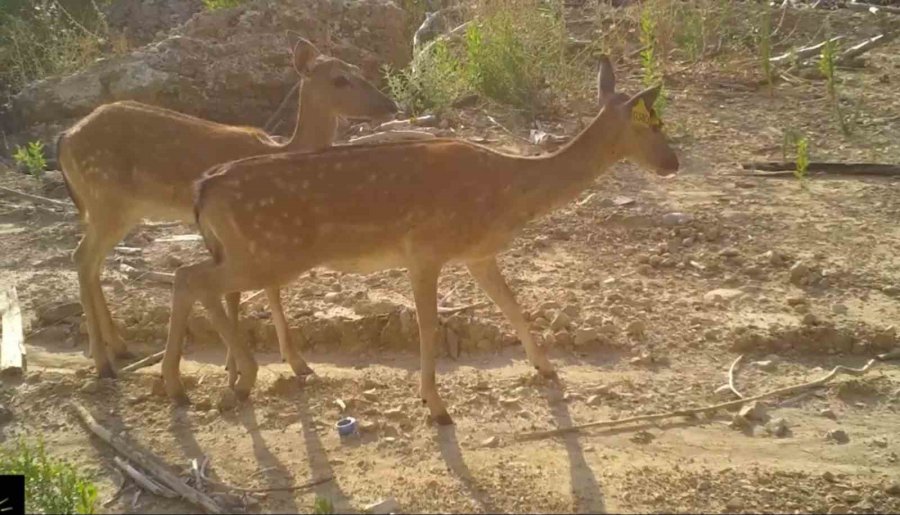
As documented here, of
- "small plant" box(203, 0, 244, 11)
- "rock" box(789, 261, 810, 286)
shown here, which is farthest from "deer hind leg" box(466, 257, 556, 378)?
"small plant" box(203, 0, 244, 11)

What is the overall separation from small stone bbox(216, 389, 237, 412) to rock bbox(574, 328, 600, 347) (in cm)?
223

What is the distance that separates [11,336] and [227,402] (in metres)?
1.95

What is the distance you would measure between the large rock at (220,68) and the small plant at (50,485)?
6.39 meters

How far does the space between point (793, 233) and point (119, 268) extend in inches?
210

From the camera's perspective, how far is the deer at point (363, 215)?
595cm

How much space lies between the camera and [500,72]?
431 inches

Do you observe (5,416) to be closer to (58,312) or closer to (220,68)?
(58,312)

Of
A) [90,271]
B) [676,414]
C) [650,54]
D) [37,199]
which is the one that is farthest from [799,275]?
[37,199]

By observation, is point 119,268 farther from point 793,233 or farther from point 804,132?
point 804,132

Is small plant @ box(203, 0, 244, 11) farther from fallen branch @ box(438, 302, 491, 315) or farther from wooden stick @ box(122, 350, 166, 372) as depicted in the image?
fallen branch @ box(438, 302, 491, 315)

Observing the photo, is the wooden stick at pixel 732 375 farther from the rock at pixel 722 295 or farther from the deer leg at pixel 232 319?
the deer leg at pixel 232 319

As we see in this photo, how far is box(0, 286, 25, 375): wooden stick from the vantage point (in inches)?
269

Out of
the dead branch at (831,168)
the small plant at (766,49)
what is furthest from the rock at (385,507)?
the small plant at (766,49)

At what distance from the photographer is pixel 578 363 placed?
6.79 metres
